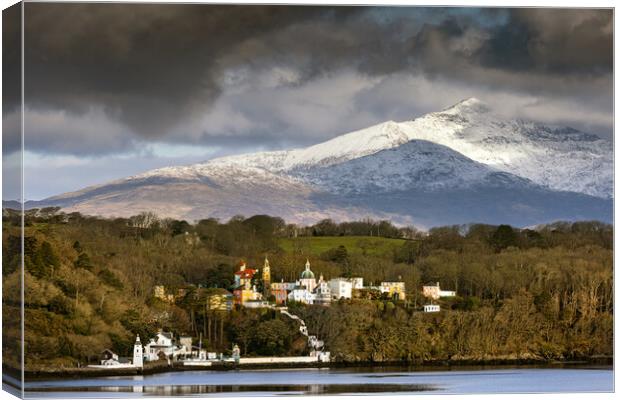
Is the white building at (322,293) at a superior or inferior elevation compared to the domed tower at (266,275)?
inferior

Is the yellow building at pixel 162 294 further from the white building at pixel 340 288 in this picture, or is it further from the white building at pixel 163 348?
the white building at pixel 340 288

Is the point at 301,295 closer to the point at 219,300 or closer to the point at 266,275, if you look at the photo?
the point at 266,275

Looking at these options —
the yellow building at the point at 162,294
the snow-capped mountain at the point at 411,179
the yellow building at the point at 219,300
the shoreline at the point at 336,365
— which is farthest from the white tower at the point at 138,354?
the snow-capped mountain at the point at 411,179

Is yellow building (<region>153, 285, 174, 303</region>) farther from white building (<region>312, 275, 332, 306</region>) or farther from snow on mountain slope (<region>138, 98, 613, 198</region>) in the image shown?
white building (<region>312, 275, 332, 306</region>)

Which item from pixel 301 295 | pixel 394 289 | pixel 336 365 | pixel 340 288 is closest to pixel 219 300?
pixel 301 295

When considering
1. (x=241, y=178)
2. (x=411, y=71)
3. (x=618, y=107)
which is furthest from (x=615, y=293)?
(x=241, y=178)

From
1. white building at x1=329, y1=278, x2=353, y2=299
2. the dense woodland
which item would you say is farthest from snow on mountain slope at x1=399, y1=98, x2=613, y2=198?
white building at x1=329, y1=278, x2=353, y2=299

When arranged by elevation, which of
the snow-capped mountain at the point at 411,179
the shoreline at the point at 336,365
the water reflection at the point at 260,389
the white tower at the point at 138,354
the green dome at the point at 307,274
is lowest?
the water reflection at the point at 260,389

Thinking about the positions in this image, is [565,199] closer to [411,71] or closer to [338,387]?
[411,71]
